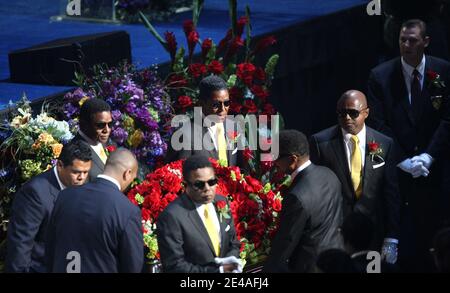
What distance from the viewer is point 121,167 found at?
7340 mm

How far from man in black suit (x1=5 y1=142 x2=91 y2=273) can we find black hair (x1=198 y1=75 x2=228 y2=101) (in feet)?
4.83

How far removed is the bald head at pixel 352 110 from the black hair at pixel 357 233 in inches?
39.3

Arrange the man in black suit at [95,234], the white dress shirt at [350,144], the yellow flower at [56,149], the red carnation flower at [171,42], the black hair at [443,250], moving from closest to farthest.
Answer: the black hair at [443,250] < the man in black suit at [95,234] < the white dress shirt at [350,144] < the yellow flower at [56,149] < the red carnation flower at [171,42]

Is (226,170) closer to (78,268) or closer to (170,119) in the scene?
(170,119)

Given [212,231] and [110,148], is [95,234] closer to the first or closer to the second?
[212,231]

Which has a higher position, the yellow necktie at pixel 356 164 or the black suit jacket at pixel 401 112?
the black suit jacket at pixel 401 112

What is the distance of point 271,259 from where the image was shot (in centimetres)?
759

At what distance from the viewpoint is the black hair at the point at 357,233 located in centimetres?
734

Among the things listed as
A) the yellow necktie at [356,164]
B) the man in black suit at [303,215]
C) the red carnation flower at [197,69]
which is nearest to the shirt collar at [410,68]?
the yellow necktie at [356,164]

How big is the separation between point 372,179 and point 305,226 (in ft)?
3.17

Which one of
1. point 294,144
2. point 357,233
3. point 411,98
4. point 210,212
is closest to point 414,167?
point 411,98

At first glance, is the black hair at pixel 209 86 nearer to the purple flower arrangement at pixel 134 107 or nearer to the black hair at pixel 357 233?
the purple flower arrangement at pixel 134 107

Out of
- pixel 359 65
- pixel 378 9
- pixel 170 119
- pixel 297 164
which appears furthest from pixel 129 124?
pixel 359 65
